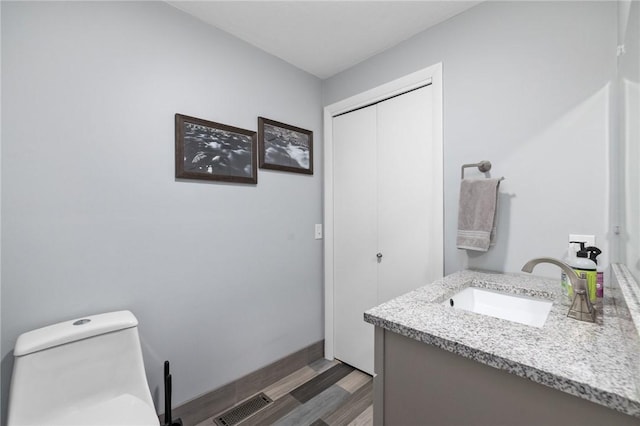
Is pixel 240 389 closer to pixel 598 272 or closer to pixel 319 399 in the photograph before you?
pixel 319 399

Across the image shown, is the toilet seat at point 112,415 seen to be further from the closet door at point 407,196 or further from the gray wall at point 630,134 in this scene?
the gray wall at point 630,134

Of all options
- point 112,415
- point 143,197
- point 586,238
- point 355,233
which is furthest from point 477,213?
point 112,415

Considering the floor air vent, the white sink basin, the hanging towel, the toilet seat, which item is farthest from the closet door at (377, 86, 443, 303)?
the toilet seat

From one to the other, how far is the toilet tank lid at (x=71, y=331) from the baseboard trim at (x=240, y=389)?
0.67 metres

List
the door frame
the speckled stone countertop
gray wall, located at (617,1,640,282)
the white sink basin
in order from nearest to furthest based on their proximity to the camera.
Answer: the speckled stone countertop < gray wall, located at (617,1,640,282) < the white sink basin < the door frame

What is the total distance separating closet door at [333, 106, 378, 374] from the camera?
206 cm

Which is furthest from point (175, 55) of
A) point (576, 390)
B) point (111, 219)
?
point (576, 390)

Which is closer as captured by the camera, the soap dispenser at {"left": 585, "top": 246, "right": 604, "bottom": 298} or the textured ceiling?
the soap dispenser at {"left": 585, "top": 246, "right": 604, "bottom": 298}

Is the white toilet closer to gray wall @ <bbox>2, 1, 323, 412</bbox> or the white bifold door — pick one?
gray wall @ <bbox>2, 1, 323, 412</bbox>

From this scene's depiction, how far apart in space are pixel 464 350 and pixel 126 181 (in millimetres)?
1610

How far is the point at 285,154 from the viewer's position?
2.07 m

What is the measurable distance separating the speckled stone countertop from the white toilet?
108 cm

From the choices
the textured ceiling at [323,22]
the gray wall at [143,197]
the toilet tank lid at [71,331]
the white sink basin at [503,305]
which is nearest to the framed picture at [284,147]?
the gray wall at [143,197]

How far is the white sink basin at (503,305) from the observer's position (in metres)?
1.13
